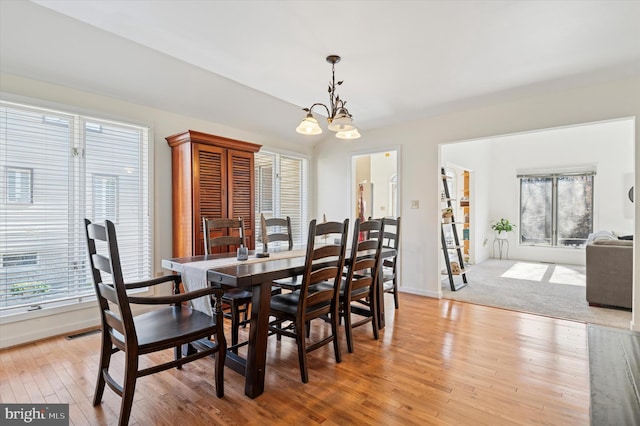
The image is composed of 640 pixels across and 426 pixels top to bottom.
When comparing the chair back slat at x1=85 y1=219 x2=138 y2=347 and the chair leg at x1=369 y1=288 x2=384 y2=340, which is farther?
the chair leg at x1=369 y1=288 x2=384 y2=340

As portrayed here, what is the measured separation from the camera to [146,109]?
357 cm

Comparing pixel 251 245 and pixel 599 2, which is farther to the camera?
pixel 251 245

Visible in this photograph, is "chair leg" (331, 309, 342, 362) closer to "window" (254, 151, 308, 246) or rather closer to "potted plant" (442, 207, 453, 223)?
"window" (254, 151, 308, 246)

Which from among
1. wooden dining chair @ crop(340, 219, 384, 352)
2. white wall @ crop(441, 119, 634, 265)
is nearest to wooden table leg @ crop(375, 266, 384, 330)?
wooden dining chair @ crop(340, 219, 384, 352)

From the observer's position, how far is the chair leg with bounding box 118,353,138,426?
5.34ft

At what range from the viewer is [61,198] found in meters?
3.01

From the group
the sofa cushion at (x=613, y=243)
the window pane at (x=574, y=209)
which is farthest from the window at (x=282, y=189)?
the window pane at (x=574, y=209)

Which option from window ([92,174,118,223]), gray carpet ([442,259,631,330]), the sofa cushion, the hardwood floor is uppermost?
window ([92,174,118,223])

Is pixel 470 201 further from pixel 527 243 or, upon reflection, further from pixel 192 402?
pixel 192 402

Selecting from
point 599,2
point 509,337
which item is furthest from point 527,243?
point 599,2

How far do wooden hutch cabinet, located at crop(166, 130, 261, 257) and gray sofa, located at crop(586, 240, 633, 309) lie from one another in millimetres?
4401

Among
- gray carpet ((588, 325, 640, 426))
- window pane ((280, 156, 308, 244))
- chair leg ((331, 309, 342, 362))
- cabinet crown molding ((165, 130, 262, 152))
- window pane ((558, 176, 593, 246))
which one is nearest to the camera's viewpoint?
gray carpet ((588, 325, 640, 426))

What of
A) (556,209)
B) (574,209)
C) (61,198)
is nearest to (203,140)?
(61,198)

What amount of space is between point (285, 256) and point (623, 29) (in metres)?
3.20
